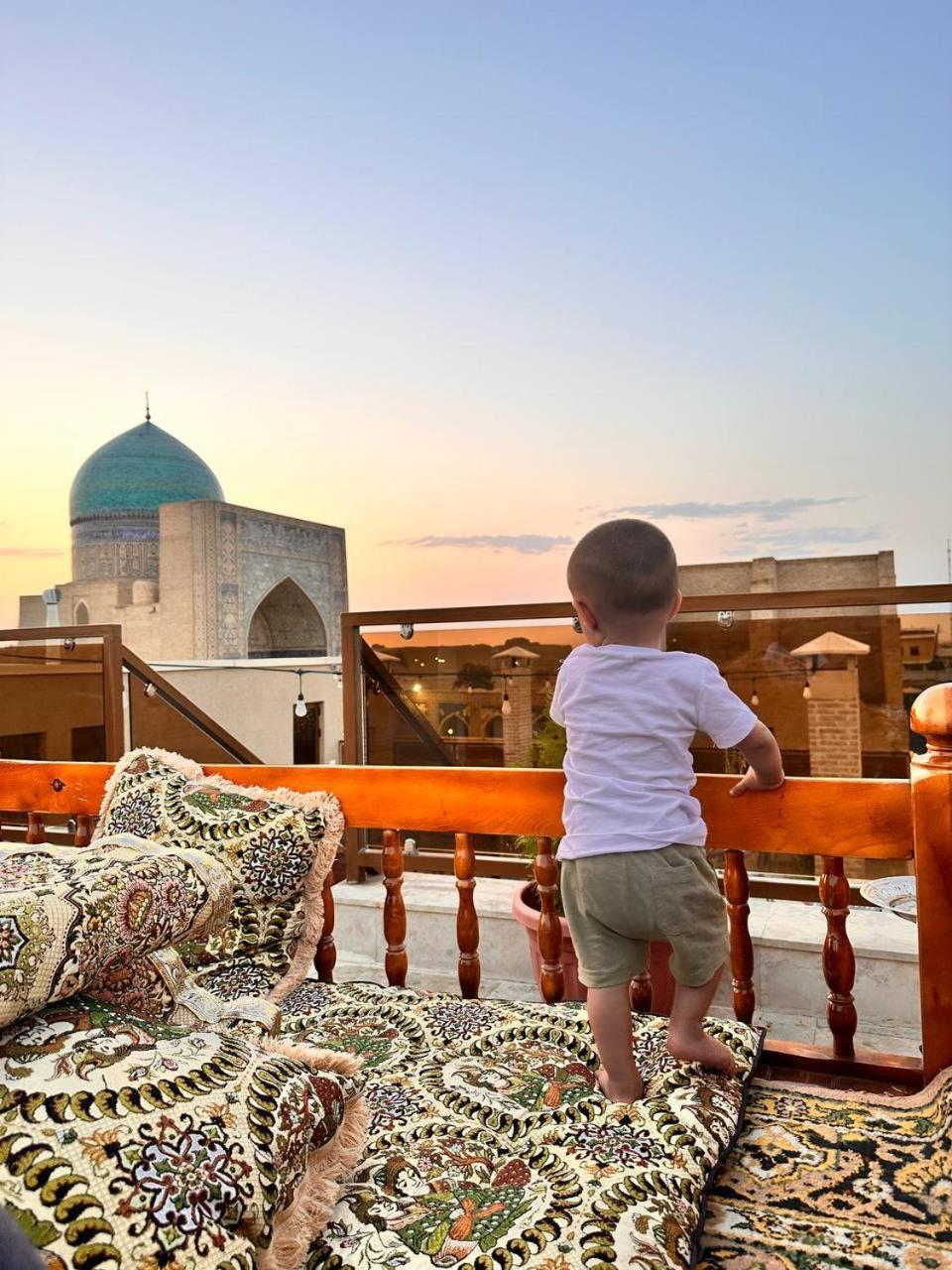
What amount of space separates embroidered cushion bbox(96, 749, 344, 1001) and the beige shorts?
651 mm

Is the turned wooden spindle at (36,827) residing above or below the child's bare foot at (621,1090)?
above

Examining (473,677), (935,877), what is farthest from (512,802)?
(473,677)

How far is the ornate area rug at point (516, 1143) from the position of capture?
0.96 metres

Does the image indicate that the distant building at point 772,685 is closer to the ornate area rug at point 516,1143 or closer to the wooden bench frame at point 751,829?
the wooden bench frame at point 751,829

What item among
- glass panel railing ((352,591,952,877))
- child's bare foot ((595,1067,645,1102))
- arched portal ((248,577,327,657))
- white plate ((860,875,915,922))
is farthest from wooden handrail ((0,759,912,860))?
arched portal ((248,577,327,657))

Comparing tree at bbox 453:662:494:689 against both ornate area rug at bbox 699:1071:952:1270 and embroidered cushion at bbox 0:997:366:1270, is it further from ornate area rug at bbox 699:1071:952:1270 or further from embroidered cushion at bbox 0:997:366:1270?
embroidered cushion at bbox 0:997:366:1270

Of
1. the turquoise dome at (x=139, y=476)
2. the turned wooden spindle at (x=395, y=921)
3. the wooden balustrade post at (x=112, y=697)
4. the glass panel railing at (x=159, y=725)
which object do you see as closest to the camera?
the turned wooden spindle at (x=395, y=921)

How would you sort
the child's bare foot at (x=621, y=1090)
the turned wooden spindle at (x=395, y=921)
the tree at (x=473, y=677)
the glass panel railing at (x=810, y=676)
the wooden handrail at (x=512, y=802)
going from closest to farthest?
the child's bare foot at (x=621, y=1090) < the wooden handrail at (x=512, y=802) < the turned wooden spindle at (x=395, y=921) < the glass panel railing at (x=810, y=676) < the tree at (x=473, y=677)

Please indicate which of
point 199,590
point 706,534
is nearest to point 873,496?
point 706,534

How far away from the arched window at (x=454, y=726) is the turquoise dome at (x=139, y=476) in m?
17.6

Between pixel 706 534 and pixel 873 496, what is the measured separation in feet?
5.06

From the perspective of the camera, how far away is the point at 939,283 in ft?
19.7

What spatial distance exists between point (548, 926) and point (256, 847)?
1.97 ft

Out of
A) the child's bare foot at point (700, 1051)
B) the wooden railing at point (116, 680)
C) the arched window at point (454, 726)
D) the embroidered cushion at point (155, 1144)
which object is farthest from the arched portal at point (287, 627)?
the embroidered cushion at point (155, 1144)
